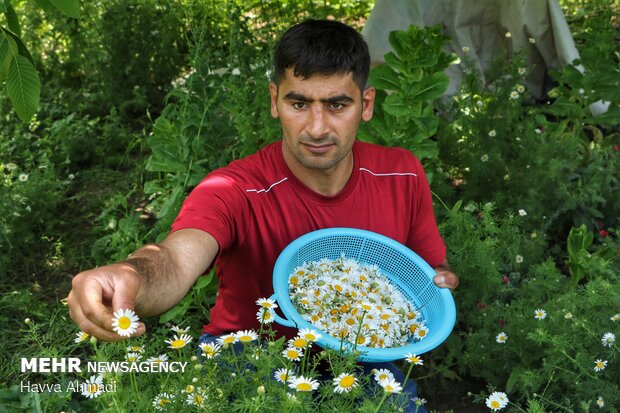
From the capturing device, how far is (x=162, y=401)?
1666 mm

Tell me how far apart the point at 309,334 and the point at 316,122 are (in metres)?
0.80

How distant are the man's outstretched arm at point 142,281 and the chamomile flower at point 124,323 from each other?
15mm

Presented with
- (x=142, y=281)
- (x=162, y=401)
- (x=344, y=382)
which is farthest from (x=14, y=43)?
(x=344, y=382)

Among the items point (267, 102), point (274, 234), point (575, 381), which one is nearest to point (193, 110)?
point (267, 102)

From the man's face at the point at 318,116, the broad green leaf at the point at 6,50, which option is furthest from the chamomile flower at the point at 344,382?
the broad green leaf at the point at 6,50

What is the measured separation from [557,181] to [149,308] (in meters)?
2.63

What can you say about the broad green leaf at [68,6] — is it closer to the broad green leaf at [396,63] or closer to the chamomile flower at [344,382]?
the chamomile flower at [344,382]

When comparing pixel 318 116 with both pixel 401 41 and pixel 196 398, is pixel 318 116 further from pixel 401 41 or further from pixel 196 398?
pixel 401 41

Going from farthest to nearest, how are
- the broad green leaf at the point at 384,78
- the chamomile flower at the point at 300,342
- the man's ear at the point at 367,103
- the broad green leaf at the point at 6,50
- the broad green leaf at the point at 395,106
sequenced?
the broad green leaf at the point at 384,78 < the broad green leaf at the point at 395,106 < the man's ear at the point at 367,103 < the broad green leaf at the point at 6,50 < the chamomile flower at the point at 300,342

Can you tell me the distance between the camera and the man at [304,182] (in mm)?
2283

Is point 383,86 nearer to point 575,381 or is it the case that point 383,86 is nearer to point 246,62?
point 246,62

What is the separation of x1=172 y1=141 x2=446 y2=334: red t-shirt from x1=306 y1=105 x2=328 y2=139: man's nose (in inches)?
6.6

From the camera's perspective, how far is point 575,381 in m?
2.47

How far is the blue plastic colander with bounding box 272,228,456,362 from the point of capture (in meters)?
2.15
